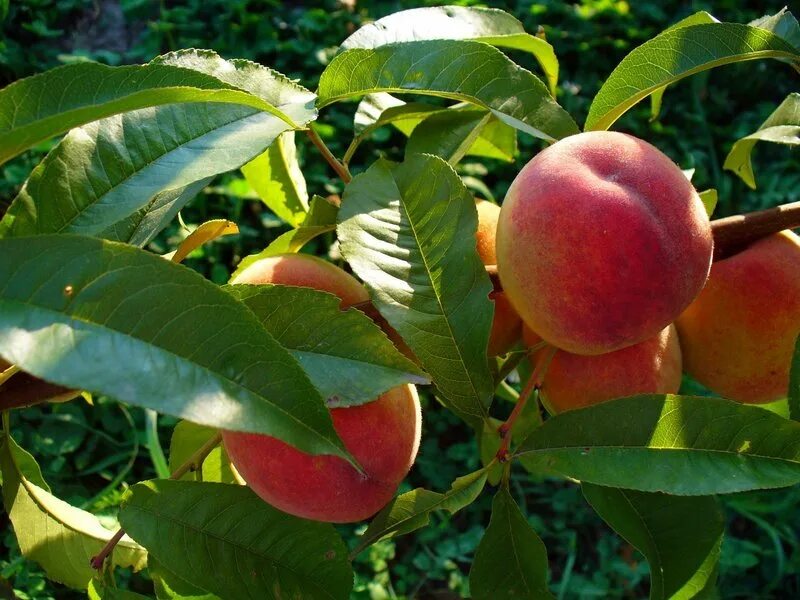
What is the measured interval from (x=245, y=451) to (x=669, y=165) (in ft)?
1.24

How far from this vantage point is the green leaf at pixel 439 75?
655 millimetres

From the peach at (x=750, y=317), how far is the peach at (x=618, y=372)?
0.04m

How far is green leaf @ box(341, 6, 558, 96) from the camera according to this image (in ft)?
2.41

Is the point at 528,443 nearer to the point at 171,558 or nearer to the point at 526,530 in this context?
the point at 526,530

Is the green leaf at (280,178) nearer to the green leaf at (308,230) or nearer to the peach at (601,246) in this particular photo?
the green leaf at (308,230)

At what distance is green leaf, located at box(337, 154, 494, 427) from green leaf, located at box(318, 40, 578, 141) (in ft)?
0.20

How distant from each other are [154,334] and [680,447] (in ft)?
1.18

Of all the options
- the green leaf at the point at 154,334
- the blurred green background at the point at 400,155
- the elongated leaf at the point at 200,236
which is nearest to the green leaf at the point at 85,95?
the green leaf at the point at 154,334

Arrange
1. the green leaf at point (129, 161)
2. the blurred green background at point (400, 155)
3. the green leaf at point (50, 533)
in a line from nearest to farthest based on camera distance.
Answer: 1. the green leaf at point (129, 161)
2. the green leaf at point (50, 533)
3. the blurred green background at point (400, 155)

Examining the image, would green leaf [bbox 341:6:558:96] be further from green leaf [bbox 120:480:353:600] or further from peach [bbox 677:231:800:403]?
green leaf [bbox 120:480:353:600]

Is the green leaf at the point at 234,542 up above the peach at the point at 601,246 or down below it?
below

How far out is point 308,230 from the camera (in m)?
0.74

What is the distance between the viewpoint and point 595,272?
62 cm

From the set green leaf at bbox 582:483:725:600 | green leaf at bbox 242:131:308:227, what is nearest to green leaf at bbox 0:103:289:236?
green leaf at bbox 242:131:308:227
